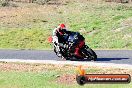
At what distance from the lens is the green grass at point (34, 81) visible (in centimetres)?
1767

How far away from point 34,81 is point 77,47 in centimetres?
600

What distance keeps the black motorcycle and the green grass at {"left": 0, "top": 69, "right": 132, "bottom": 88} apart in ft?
12.7

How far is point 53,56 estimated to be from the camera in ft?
86.6

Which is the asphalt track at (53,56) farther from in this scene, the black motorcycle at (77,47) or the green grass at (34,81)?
the green grass at (34,81)

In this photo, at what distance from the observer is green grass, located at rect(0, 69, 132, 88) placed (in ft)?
58.0

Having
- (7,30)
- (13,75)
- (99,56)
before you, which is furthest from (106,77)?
(7,30)

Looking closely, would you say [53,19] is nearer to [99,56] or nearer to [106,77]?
[99,56]

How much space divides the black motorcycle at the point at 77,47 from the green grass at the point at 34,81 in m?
3.88

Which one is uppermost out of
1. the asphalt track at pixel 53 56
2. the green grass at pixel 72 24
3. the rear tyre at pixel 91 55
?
the rear tyre at pixel 91 55

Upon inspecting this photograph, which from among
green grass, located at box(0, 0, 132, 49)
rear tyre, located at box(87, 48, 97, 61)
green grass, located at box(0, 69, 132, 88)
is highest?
green grass, located at box(0, 69, 132, 88)

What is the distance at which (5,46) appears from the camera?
115 feet

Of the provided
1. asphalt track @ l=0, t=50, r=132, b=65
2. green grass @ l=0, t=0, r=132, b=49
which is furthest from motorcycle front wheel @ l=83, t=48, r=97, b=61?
green grass @ l=0, t=0, r=132, b=49

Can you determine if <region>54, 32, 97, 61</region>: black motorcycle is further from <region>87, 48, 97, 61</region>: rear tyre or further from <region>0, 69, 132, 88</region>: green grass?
<region>0, 69, 132, 88</region>: green grass

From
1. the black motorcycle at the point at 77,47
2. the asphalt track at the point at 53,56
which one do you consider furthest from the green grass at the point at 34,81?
the asphalt track at the point at 53,56
